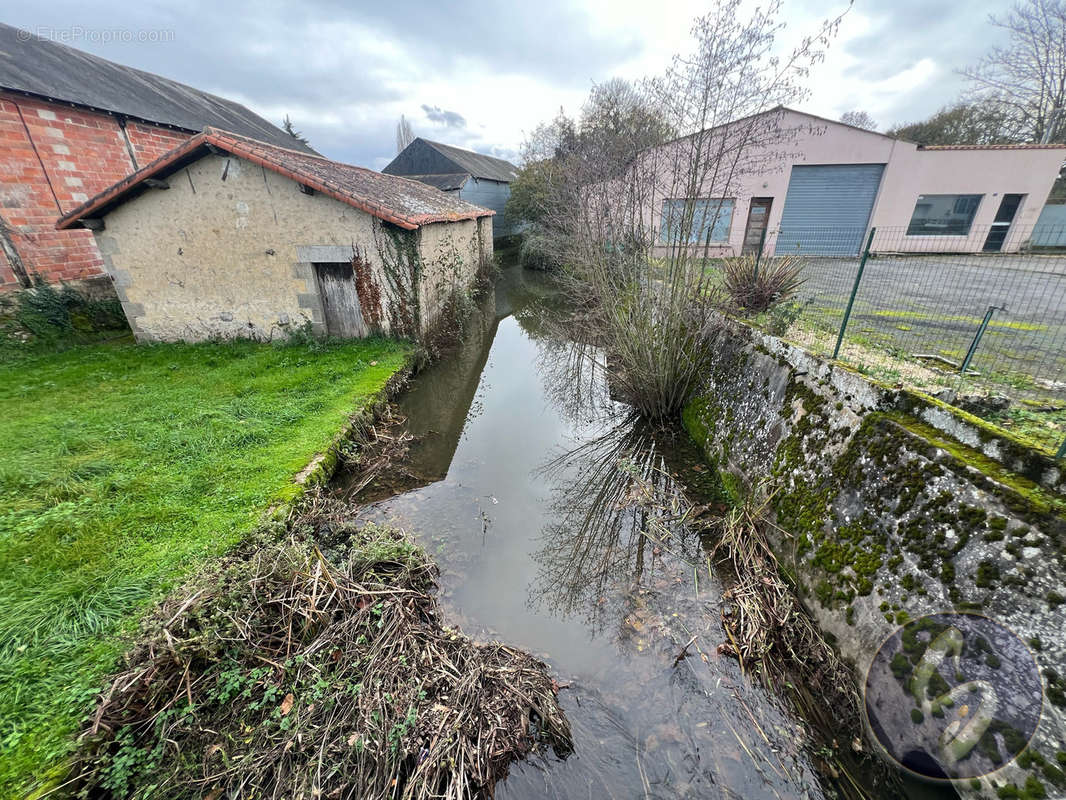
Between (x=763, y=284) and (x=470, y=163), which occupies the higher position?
(x=470, y=163)

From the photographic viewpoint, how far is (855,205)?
1698 centimetres

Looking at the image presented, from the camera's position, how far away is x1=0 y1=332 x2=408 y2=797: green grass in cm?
266

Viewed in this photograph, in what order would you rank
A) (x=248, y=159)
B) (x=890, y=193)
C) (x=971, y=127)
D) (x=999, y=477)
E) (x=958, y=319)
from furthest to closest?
(x=971, y=127), (x=890, y=193), (x=248, y=159), (x=958, y=319), (x=999, y=477)

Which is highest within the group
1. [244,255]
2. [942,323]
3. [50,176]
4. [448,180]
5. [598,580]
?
[448,180]

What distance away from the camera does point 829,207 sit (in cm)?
1722

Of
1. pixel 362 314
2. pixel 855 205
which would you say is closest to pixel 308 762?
pixel 362 314

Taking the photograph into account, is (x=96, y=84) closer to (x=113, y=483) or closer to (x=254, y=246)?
(x=254, y=246)

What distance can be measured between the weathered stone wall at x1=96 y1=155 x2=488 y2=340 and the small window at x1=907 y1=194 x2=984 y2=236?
64.0 ft

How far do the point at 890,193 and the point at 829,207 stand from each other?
6.51 feet

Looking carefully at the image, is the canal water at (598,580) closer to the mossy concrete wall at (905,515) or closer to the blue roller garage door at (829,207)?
the mossy concrete wall at (905,515)

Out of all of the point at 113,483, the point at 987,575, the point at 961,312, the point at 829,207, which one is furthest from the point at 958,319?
the point at 829,207

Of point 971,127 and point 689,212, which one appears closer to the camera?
point 689,212

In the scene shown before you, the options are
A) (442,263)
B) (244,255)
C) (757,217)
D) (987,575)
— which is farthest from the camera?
(757,217)

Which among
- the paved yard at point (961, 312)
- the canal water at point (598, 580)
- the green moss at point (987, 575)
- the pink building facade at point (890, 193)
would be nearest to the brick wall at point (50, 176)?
the canal water at point (598, 580)
